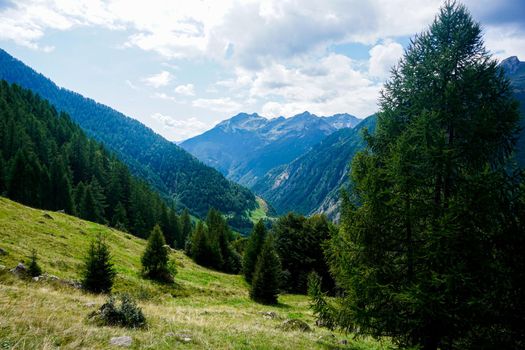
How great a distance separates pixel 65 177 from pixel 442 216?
90229mm

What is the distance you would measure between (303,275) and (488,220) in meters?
49.2

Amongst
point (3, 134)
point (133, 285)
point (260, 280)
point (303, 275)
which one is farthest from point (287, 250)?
point (3, 134)

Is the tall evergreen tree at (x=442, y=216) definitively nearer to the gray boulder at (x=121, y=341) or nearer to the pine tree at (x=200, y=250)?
the gray boulder at (x=121, y=341)

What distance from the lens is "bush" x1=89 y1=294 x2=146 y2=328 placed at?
38.2ft

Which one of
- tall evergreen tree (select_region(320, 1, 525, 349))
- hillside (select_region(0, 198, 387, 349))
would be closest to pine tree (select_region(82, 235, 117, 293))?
hillside (select_region(0, 198, 387, 349))

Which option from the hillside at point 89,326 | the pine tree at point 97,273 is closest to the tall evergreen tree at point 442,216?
the hillside at point 89,326

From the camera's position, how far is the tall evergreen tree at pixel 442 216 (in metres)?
10.6

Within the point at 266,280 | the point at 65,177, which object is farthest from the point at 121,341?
the point at 65,177

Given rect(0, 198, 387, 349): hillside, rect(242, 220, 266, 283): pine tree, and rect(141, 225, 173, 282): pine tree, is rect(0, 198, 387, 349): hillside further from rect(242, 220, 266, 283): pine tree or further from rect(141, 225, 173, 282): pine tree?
rect(242, 220, 266, 283): pine tree

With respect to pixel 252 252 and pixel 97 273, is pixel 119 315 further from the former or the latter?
pixel 252 252

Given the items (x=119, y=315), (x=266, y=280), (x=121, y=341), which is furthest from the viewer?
(x=266, y=280)

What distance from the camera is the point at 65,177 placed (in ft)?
268

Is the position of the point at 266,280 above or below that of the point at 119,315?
below

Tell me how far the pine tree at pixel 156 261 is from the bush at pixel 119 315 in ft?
79.4
